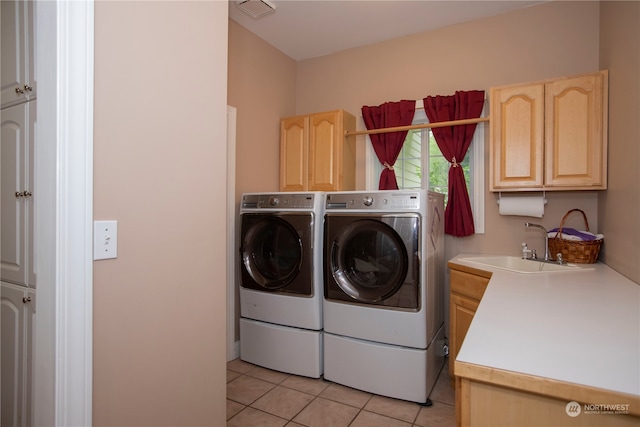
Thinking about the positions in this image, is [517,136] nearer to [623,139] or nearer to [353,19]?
[623,139]

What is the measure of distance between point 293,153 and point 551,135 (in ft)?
6.59

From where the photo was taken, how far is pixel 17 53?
1.36 meters

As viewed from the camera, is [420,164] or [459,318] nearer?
[459,318]

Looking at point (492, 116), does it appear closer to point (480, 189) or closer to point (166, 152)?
point (480, 189)

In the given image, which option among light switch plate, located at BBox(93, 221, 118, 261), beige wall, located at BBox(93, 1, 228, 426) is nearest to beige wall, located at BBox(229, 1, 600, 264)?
beige wall, located at BBox(93, 1, 228, 426)

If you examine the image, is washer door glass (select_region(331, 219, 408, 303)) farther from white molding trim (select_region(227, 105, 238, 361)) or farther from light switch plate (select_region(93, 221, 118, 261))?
light switch plate (select_region(93, 221, 118, 261))

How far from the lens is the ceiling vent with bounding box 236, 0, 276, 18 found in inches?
103

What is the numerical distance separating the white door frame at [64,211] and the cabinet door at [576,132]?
248 centimetres

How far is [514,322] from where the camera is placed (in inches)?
40.8

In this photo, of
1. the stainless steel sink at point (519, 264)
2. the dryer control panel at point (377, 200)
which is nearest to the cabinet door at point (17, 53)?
the dryer control panel at point (377, 200)

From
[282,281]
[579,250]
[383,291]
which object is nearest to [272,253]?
[282,281]

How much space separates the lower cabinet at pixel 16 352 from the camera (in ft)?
4.42

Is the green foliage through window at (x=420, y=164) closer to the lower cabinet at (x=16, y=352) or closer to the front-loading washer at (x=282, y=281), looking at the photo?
the front-loading washer at (x=282, y=281)

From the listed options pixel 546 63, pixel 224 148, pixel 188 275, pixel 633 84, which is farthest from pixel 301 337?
pixel 546 63
